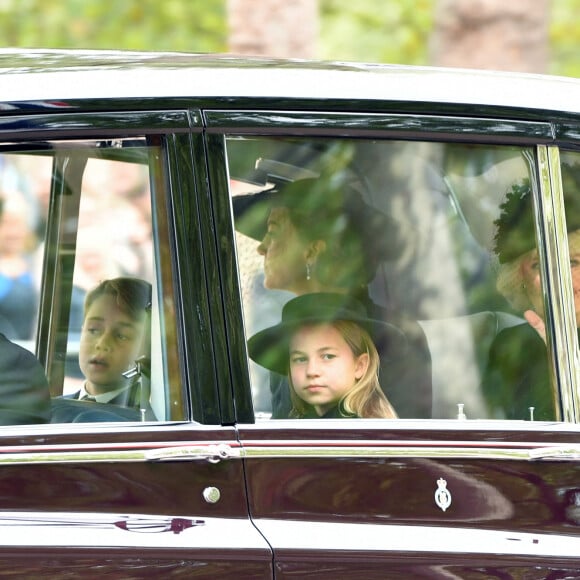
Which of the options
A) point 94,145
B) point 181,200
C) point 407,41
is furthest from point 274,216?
point 407,41

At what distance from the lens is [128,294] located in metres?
2.67

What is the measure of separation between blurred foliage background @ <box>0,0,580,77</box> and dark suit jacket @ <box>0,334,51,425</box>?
9995 millimetres

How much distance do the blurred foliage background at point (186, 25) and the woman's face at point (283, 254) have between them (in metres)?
9.77

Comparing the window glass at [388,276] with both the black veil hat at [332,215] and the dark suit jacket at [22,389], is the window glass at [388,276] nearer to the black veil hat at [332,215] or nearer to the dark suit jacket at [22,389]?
the black veil hat at [332,215]

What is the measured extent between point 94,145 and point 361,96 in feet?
1.97

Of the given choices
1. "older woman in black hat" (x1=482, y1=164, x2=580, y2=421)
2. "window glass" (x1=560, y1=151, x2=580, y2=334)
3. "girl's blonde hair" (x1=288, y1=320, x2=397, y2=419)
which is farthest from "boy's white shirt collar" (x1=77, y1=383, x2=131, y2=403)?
"window glass" (x1=560, y1=151, x2=580, y2=334)

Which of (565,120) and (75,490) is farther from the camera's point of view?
(565,120)

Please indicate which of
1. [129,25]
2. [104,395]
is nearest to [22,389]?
[104,395]

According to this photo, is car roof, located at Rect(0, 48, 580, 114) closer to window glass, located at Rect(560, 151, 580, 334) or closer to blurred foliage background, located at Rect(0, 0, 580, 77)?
window glass, located at Rect(560, 151, 580, 334)

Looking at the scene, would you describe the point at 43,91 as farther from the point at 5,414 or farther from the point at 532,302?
the point at 532,302

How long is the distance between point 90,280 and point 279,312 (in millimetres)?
427

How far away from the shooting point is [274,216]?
8.98 feet

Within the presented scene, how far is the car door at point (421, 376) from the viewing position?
8.59 ft

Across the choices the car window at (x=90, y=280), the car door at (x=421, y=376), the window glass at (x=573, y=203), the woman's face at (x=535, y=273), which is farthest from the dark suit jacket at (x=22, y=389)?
the window glass at (x=573, y=203)
